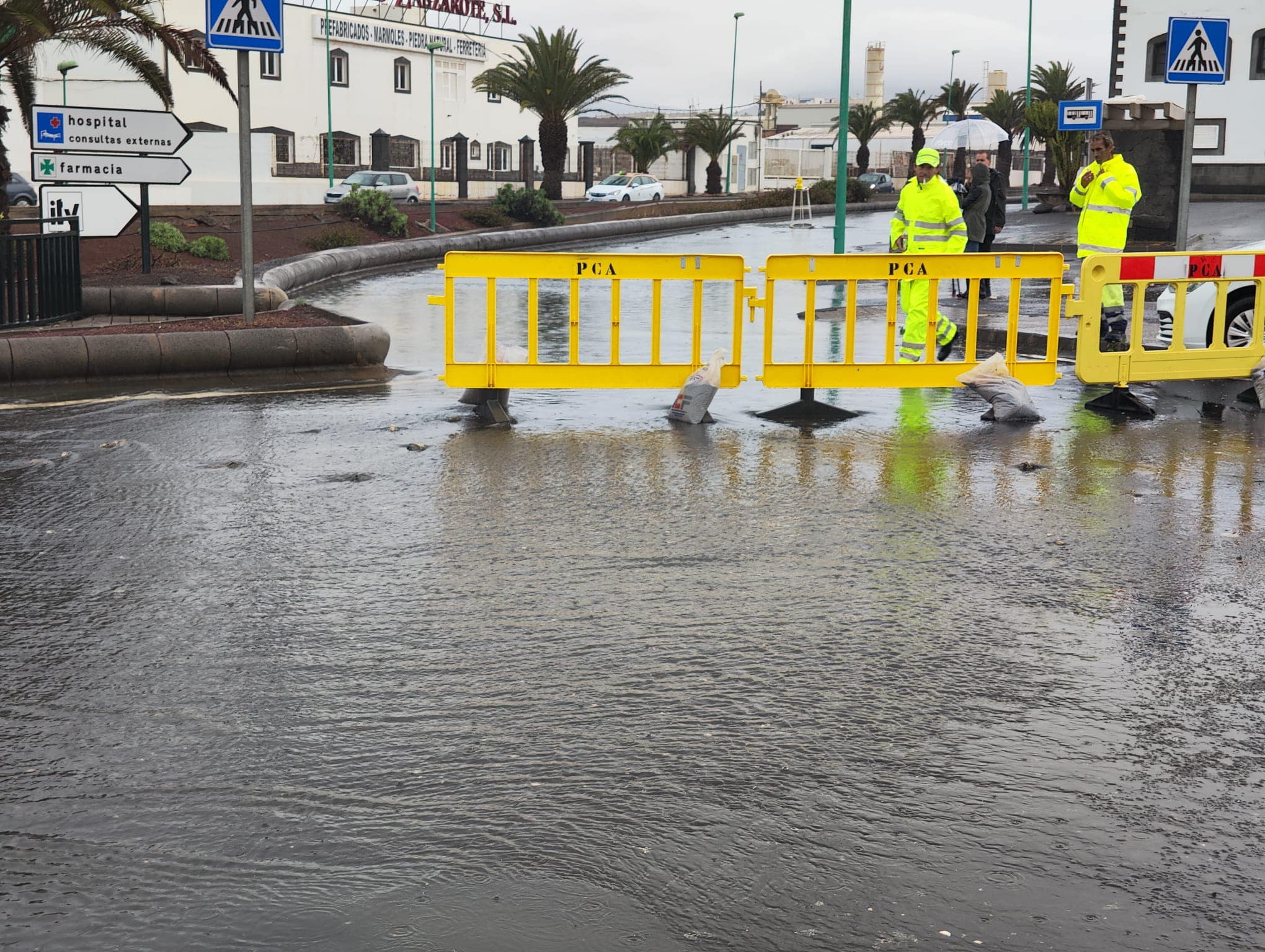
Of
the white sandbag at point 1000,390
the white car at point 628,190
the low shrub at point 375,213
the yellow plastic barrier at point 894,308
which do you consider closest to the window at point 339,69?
the white car at point 628,190

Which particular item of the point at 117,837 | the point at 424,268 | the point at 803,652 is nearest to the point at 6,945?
the point at 117,837

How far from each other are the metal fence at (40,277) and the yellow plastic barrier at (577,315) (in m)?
5.34

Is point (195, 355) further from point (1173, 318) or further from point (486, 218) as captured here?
point (486, 218)

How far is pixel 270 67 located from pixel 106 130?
52007 millimetres

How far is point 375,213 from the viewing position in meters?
33.5

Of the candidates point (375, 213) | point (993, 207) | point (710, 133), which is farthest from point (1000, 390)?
point (710, 133)

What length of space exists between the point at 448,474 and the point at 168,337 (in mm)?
4657

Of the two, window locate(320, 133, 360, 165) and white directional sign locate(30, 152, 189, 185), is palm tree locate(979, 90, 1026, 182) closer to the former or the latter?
window locate(320, 133, 360, 165)

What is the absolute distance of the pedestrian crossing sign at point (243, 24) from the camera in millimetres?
12867

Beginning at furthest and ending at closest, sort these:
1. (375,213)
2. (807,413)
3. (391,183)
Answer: (391,183) < (375,213) < (807,413)

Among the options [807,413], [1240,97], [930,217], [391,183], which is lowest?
[807,413]

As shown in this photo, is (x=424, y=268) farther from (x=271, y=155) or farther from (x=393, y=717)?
(x=271, y=155)

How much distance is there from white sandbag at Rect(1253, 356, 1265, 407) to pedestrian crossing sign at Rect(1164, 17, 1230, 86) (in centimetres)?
405

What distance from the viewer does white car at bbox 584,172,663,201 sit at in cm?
6456
